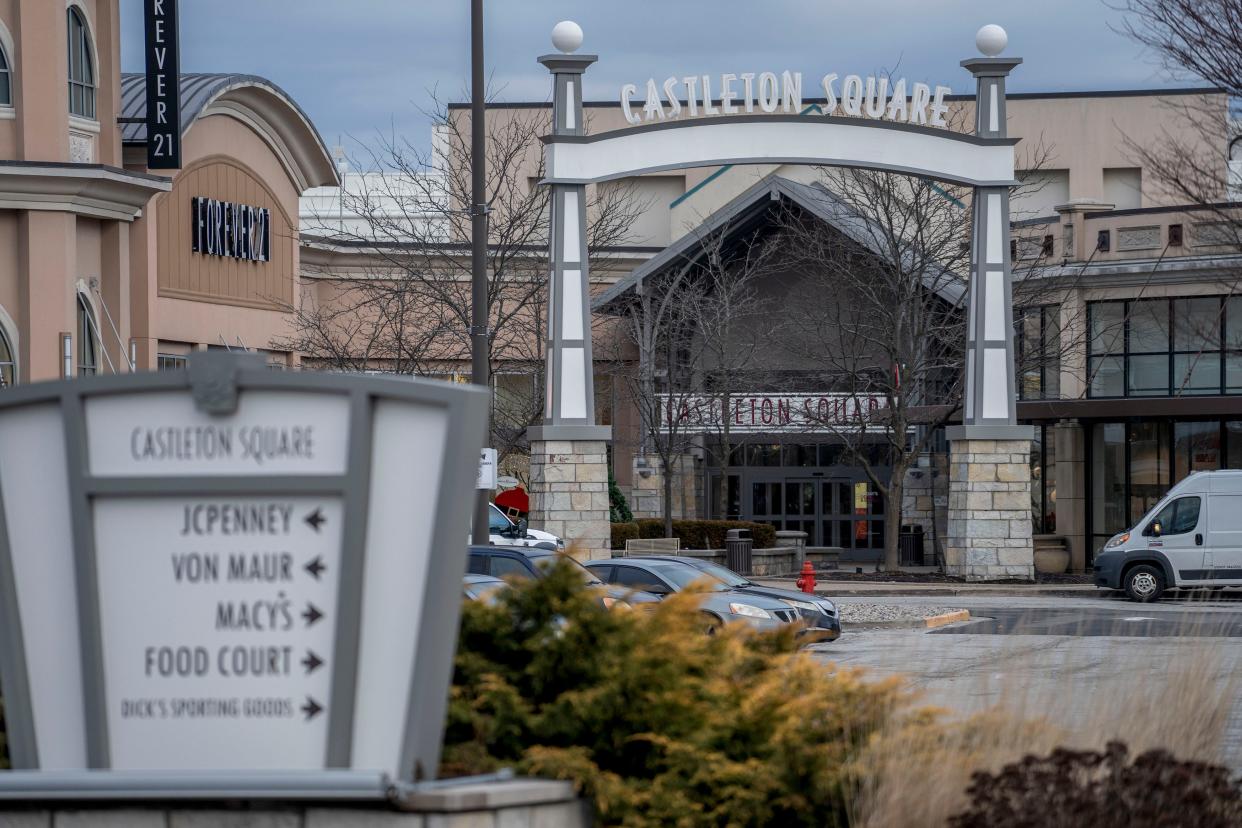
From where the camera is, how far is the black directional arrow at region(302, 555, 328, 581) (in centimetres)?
638

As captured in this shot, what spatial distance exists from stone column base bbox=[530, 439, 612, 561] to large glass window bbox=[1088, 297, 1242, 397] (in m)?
14.9

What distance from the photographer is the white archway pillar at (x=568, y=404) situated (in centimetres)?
3130

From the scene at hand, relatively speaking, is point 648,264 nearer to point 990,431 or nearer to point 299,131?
point 299,131

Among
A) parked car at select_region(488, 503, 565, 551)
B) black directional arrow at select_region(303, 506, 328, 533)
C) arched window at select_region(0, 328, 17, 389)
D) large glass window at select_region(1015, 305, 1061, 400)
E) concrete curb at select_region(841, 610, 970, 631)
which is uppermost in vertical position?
large glass window at select_region(1015, 305, 1061, 400)

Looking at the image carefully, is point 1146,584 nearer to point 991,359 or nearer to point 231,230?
point 991,359

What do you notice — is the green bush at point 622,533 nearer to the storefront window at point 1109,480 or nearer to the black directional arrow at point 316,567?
the storefront window at point 1109,480

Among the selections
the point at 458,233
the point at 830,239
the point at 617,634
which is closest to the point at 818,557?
the point at 830,239

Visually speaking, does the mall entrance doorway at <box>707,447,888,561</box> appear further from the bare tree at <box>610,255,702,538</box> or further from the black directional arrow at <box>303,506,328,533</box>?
the black directional arrow at <box>303,506,328,533</box>

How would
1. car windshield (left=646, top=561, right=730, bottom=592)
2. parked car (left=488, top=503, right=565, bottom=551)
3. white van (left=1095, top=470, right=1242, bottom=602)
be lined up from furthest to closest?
white van (left=1095, top=470, right=1242, bottom=602) → parked car (left=488, top=503, right=565, bottom=551) → car windshield (left=646, top=561, right=730, bottom=592)

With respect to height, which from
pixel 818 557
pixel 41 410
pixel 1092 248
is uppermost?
pixel 1092 248

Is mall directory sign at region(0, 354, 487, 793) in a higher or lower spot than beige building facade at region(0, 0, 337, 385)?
lower

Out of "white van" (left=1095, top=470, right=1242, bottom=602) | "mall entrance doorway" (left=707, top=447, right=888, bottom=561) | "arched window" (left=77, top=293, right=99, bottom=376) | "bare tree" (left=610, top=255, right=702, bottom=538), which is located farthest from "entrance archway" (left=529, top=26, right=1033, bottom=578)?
"mall entrance doorway" (left=707, top=447, right=888, bottom=561)

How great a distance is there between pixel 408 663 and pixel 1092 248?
3681 cm

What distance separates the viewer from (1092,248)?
1603 inches
